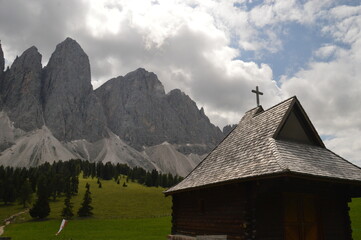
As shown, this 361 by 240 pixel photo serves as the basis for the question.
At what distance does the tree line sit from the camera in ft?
254

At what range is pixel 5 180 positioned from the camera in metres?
100

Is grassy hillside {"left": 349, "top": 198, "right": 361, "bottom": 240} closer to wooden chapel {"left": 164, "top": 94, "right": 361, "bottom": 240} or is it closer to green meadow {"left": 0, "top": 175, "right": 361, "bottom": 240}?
green meadow {"left": 0, "top": 175, "right": 361, "bottom": 240}

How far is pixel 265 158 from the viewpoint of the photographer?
15.8 meters

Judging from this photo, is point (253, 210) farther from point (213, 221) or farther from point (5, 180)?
point (5, 180)

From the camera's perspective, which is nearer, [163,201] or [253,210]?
[253,210]

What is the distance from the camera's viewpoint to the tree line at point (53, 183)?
77.6 metres

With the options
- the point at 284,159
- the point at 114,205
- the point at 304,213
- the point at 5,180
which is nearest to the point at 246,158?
the point at 284,159

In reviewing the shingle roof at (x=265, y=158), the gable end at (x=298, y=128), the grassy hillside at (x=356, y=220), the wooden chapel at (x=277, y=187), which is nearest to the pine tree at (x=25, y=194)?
the grassy hillside at (x=356, y=220)

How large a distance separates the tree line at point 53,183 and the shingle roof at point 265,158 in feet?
210

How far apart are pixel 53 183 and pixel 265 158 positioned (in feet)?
343

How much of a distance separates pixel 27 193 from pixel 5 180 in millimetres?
15045

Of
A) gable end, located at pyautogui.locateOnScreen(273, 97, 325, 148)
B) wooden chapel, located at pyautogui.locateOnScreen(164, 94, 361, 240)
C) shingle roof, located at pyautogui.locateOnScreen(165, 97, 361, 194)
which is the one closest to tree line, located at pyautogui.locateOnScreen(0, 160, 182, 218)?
shingle roof, located at pyautogui.locateOnScreen(165, 97, 361, 194)

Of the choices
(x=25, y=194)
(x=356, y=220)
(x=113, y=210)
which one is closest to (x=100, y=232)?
(x=356, y=220)

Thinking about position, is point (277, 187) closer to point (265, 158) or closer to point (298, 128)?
point (265, 158)
